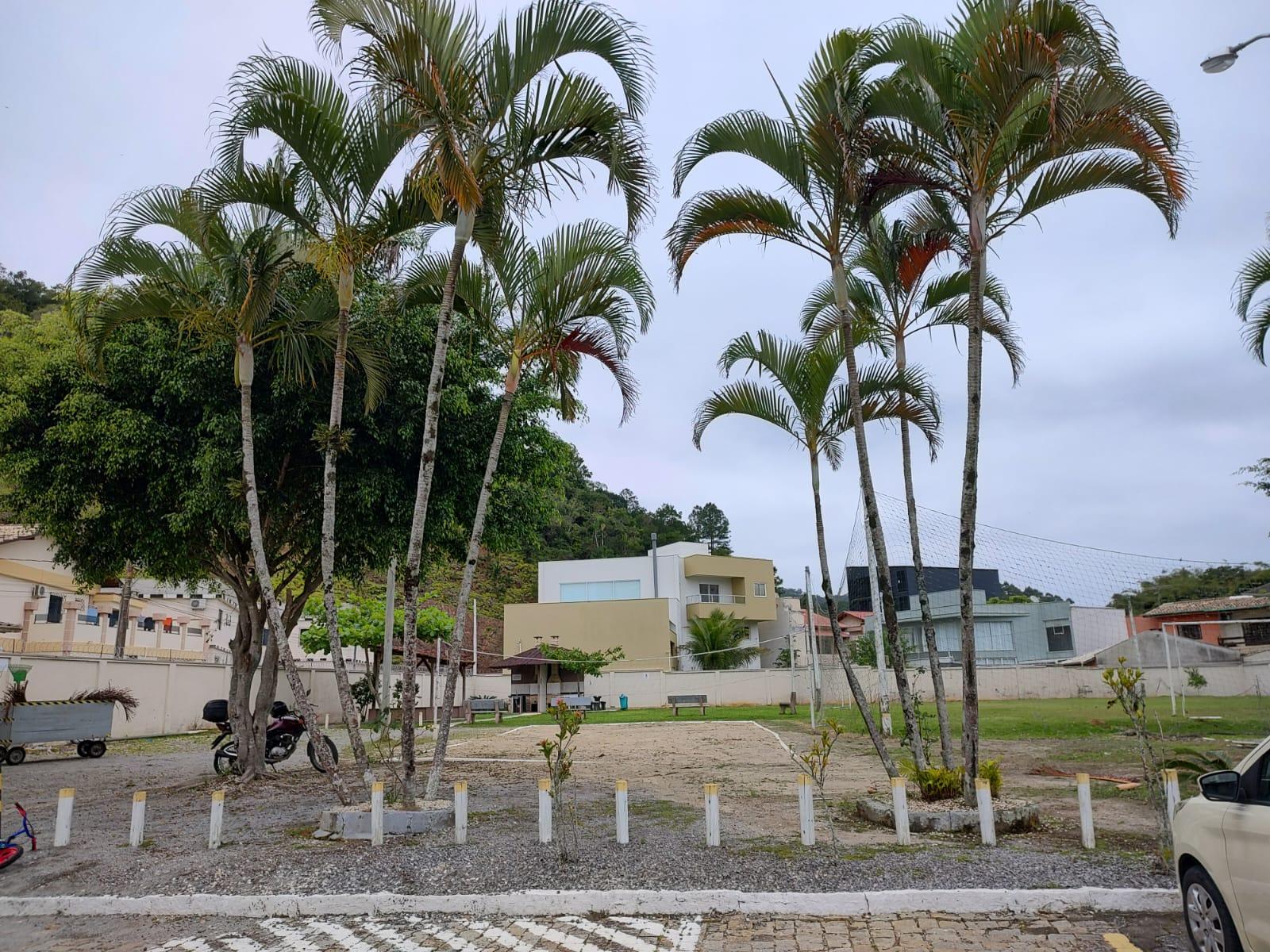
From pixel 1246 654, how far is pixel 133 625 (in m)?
42.8

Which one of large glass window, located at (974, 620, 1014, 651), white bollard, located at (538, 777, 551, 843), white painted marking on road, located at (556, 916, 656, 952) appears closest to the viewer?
white painted marking on road, located at (556, 916, 656, 952)

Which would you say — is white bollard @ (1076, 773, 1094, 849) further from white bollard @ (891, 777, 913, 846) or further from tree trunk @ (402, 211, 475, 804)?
tree trunk @ (402, 211, 475, 804)

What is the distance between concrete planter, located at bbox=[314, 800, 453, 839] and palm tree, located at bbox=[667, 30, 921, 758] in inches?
189

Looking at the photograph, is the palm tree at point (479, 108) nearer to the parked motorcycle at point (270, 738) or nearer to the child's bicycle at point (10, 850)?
the child's bicycle at point (10, 850)

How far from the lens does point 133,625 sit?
122 ft

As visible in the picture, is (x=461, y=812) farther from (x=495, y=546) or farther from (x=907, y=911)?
(x=495, y=546)

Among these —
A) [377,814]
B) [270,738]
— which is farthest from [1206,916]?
[270,738]

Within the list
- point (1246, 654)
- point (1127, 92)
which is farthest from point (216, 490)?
point (1246, 654)

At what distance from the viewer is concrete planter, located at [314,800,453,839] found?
866 cm

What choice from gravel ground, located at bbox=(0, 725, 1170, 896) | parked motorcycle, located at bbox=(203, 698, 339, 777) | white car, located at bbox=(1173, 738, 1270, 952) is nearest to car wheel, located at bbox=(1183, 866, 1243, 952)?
white car, located at bbox=(1173, 738, 1270, 952)

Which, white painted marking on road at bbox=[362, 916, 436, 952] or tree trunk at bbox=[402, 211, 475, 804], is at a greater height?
tree trunk at bbox=[402, 211, 475, 804]

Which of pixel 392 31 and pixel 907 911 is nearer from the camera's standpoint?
pixel 907 911

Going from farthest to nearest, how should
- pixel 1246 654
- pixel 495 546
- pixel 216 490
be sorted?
pixel 1246 654
pixel 495 546
pixel 216 490

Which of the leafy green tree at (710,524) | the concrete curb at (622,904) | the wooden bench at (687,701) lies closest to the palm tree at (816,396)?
the concrete curb at (622,904)
